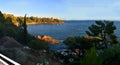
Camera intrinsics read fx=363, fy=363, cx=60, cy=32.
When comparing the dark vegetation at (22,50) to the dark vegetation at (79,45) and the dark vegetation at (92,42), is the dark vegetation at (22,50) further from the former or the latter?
the dark vegetation at (92,42)

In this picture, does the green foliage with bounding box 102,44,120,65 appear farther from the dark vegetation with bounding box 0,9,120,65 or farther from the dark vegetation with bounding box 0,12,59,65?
the dark vegetation with bounding box 0,12,59,65

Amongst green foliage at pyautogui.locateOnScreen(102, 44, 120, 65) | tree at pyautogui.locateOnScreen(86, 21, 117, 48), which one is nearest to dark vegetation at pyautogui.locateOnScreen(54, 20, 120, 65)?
tree at pyautogui.locateOnScreen(86, 21, 117, 48)

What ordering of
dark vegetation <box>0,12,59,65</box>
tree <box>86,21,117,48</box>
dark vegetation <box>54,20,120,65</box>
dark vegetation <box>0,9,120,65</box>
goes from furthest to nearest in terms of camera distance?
tree <box>86,21,117,48</box> → dark vegetation <box>54,20,120,65</box> → dark vegetation <box>0,9,120,65</box> → dark vegetation <box>0,12,59,65</box>

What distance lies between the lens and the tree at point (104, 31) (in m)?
61.7

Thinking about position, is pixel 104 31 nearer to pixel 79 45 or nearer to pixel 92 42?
pixel 92 42

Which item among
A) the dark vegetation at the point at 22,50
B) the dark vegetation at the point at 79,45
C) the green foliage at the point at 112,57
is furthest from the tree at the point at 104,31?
the green foliage at the point at 112,57

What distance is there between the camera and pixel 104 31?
62.9m

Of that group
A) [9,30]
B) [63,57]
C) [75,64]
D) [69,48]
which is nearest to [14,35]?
[9,30]

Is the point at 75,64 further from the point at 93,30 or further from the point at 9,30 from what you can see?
the point at 9,30

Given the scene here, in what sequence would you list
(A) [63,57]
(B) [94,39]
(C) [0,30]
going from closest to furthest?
(A) [63,57] < (C) [0,30] < (B) [94,39]

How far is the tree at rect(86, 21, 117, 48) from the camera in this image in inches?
2429

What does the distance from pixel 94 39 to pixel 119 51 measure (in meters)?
27.0

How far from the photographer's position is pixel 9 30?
2552 inches

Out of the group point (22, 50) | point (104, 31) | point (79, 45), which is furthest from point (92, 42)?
point (22, 50)
